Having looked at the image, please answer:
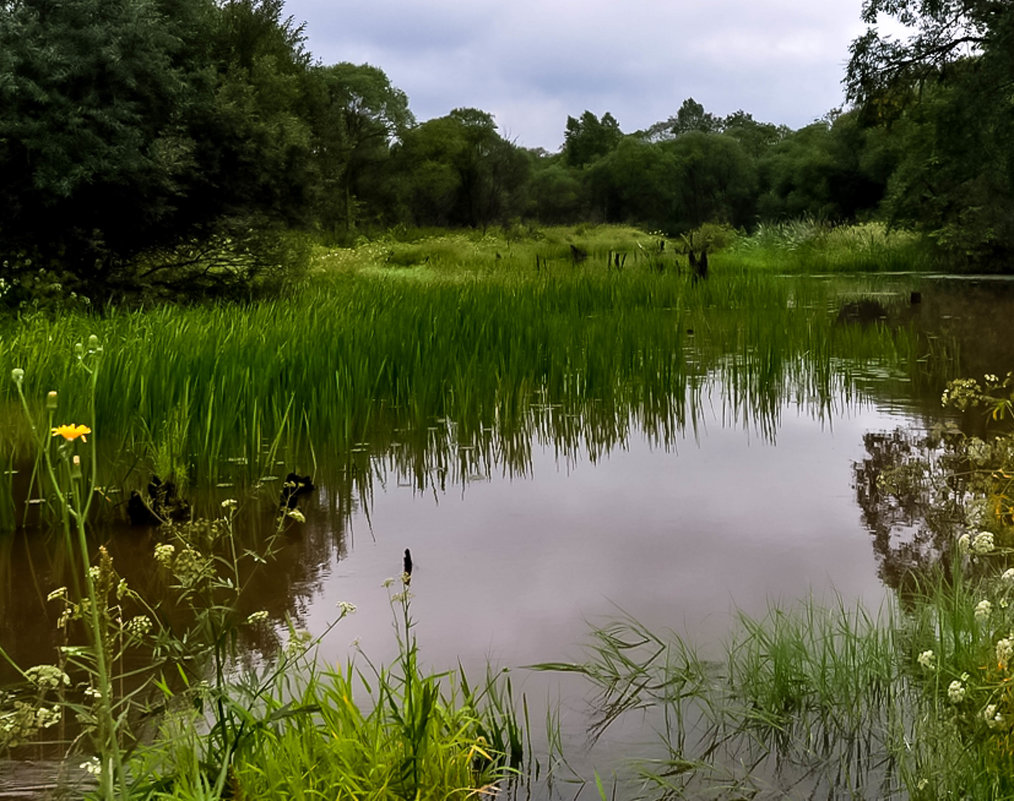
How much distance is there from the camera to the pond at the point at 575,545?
3188 mm

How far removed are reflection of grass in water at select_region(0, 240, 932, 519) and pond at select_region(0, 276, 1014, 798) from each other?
0.20m

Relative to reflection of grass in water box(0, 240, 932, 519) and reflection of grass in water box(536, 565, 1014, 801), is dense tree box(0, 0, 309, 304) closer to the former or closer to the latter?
reflection of grass in water box(0, 240, 932, 519)

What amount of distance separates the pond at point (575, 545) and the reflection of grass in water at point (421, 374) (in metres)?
0.20

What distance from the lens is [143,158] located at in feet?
36.9

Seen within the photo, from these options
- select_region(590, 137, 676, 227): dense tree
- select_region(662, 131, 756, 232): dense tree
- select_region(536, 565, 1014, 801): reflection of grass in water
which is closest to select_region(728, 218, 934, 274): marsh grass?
select_region(536, 565, 1014, 801): reflection of grass in water

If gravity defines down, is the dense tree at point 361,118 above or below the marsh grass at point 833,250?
above

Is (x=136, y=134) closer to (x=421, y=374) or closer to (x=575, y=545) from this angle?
(x=421, y=374)

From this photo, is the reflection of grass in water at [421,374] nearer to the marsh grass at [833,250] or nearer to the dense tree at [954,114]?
the dense tree at [954,114]

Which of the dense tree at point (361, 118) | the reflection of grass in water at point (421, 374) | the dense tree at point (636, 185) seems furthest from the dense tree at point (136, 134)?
the dense tree at point (636, 185)

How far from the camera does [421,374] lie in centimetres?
698

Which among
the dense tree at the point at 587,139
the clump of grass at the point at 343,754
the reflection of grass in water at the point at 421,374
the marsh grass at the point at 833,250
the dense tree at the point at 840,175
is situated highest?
the dense tree at the point at 587,139

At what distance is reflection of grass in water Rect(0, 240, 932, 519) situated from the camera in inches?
211

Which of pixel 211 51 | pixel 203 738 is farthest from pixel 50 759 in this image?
pixel 211 51

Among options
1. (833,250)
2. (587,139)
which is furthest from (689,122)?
(833,250)
